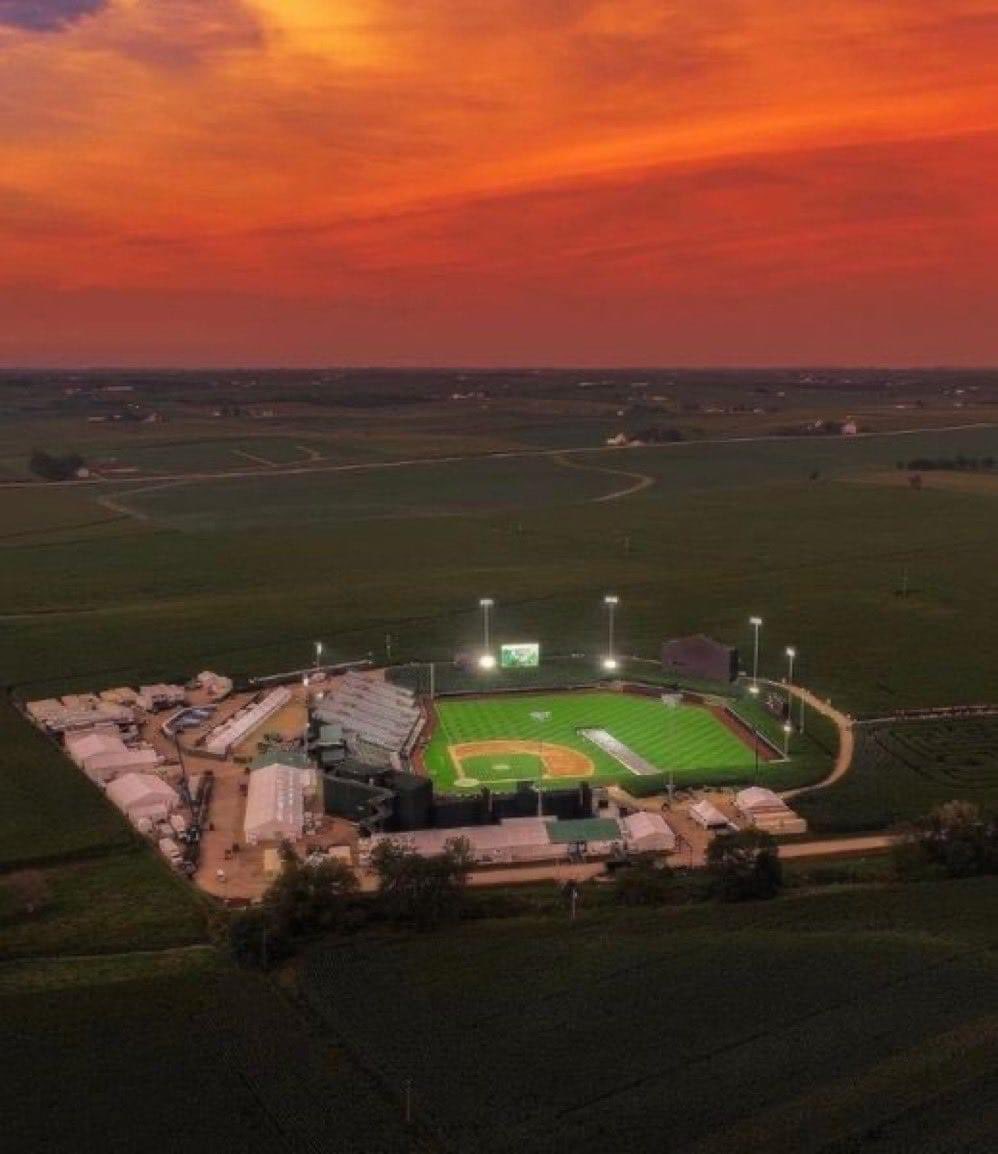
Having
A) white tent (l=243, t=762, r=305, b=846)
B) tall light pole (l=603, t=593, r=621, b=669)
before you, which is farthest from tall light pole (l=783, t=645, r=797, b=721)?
white tent (l=243, t=762, r=305, b=846)

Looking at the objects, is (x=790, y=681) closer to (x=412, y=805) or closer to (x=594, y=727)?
(x=594, y=727)

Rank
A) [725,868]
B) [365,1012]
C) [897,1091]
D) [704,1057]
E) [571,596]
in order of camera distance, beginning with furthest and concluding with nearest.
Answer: [571,596]
[725,868]
[365,1012]
[704,1057]
[897,1091]

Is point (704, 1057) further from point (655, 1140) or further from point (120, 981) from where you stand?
point (120, 981)

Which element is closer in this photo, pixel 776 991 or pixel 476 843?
pixel 776 991

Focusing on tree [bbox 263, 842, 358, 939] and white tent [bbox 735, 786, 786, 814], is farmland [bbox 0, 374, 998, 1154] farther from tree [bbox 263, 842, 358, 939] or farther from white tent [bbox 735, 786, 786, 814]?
white tent [bbox 735, 786, 786, 814]

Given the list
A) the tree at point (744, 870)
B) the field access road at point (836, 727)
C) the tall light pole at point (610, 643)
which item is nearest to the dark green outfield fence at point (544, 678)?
the tall light pole at point (610, 643)

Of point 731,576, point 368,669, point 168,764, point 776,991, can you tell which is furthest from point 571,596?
point 776,991
